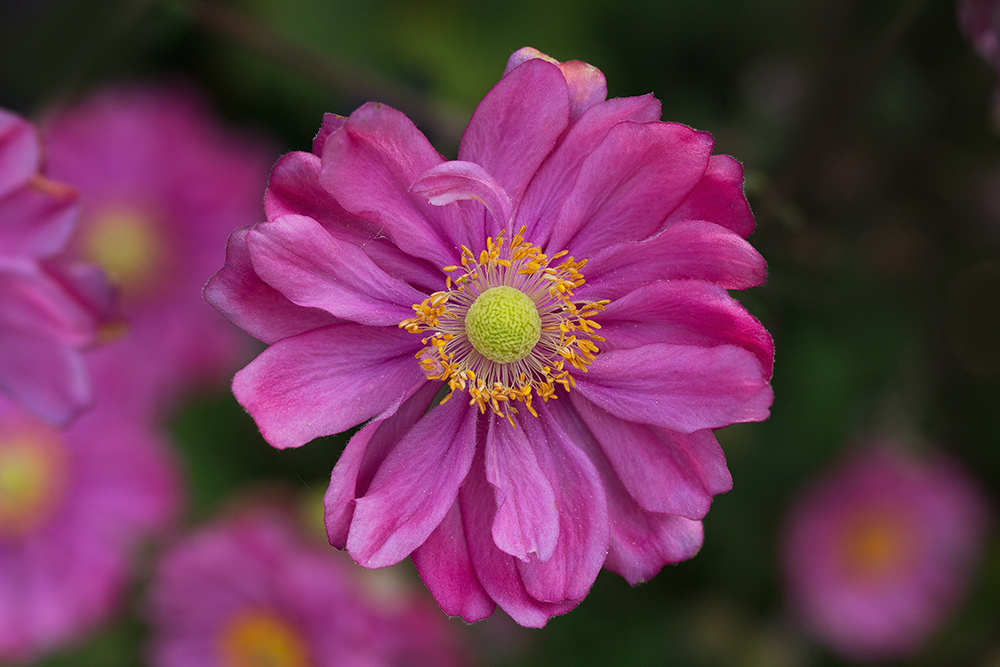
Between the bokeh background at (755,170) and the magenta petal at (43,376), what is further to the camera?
the bokeh background at (755,170)

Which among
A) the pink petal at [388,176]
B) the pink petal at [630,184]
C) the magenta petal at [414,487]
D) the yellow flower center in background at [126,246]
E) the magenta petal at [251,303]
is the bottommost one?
the yellow flower center in background at [126,246]

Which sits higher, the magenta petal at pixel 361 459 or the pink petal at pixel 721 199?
the pink petal at pixel 721 199

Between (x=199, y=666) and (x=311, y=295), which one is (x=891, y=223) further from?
(x=199, y=666)

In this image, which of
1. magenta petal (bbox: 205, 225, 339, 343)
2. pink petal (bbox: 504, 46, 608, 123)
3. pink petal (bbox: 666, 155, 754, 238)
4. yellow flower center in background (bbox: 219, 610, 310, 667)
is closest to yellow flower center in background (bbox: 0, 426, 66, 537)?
yellow flower center in background (bbox: 219, 610, 310, 667)

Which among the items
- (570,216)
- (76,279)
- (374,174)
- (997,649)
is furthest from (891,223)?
(76,279)

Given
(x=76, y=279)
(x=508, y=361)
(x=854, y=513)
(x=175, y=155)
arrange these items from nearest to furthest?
(x=508, y=361) < (x=76, y=279) < (x=175, y=155) < (x=854, y=513)

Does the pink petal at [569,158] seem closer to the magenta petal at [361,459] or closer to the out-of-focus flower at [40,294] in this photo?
the magenta petal at [361,459]

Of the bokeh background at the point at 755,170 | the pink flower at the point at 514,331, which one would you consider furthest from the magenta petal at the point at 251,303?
the bokeh background at the point at 755,170
